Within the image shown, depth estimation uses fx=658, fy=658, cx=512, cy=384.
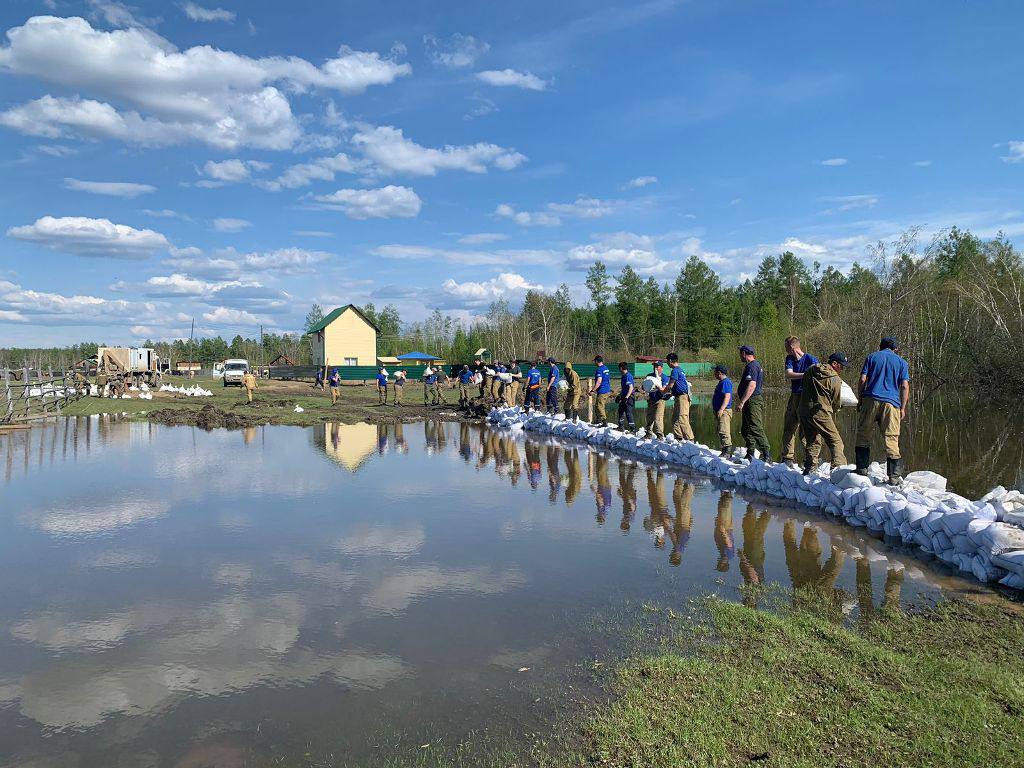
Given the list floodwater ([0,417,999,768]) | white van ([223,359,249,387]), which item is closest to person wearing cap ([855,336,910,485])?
floodwater ([0,417,999,768])

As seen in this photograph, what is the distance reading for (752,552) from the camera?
23.1ft

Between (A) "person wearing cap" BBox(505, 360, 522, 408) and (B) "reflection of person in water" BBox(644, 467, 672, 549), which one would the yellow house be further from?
(B) "reflection of person in water" BBox(644, 467, 672, 549)

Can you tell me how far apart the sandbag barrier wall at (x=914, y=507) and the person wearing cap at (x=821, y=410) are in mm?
278

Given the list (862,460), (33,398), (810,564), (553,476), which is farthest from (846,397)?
(33,398)

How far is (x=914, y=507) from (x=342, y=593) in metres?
→ 6.13

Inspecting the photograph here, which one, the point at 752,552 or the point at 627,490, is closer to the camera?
the point at 752,552

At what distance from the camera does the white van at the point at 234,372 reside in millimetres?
42531

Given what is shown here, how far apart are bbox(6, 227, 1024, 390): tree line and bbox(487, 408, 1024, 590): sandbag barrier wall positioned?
26.3m

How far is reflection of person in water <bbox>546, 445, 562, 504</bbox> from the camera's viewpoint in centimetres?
1021

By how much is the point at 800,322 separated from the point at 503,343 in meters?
27.8

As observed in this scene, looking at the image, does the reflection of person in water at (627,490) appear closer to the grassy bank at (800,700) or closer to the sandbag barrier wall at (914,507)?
the sandbag barrier wall at (914,507)

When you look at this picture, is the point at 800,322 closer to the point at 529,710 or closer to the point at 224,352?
the point at 529,710

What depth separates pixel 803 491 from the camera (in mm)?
9297

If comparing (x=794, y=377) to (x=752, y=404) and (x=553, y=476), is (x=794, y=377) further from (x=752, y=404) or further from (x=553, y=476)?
(x=553, y=476)
